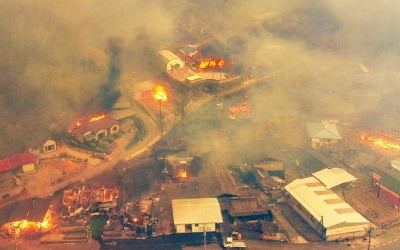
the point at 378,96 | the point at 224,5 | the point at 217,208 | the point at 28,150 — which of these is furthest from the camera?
the point at 224,5

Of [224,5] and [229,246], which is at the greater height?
[224,5]

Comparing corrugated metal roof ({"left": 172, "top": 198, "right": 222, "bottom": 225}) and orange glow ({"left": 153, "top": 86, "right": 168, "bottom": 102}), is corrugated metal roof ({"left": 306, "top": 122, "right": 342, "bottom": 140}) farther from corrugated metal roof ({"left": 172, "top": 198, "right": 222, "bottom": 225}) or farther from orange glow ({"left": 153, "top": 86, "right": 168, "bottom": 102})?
orange glow ({"left": 153, "top": 86, "right": 168, "bottom": 102})

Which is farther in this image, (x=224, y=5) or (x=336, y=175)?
(x=224, y=5)

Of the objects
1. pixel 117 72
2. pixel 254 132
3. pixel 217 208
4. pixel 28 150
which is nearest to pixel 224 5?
pixel 117 72

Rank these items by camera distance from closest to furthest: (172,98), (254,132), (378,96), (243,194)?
(243,194) < (254,132) < (172,98) < (378,96)

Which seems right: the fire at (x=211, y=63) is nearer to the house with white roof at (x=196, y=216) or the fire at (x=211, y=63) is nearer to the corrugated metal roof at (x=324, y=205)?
the corrugated metal roof at (x=324, y=205)

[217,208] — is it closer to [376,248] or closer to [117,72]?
[376,248]

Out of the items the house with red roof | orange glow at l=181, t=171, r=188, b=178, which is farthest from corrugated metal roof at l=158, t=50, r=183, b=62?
the house with red roof

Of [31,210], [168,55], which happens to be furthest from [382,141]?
[31,210]

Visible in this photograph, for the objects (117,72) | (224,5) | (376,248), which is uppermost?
(224,5)
